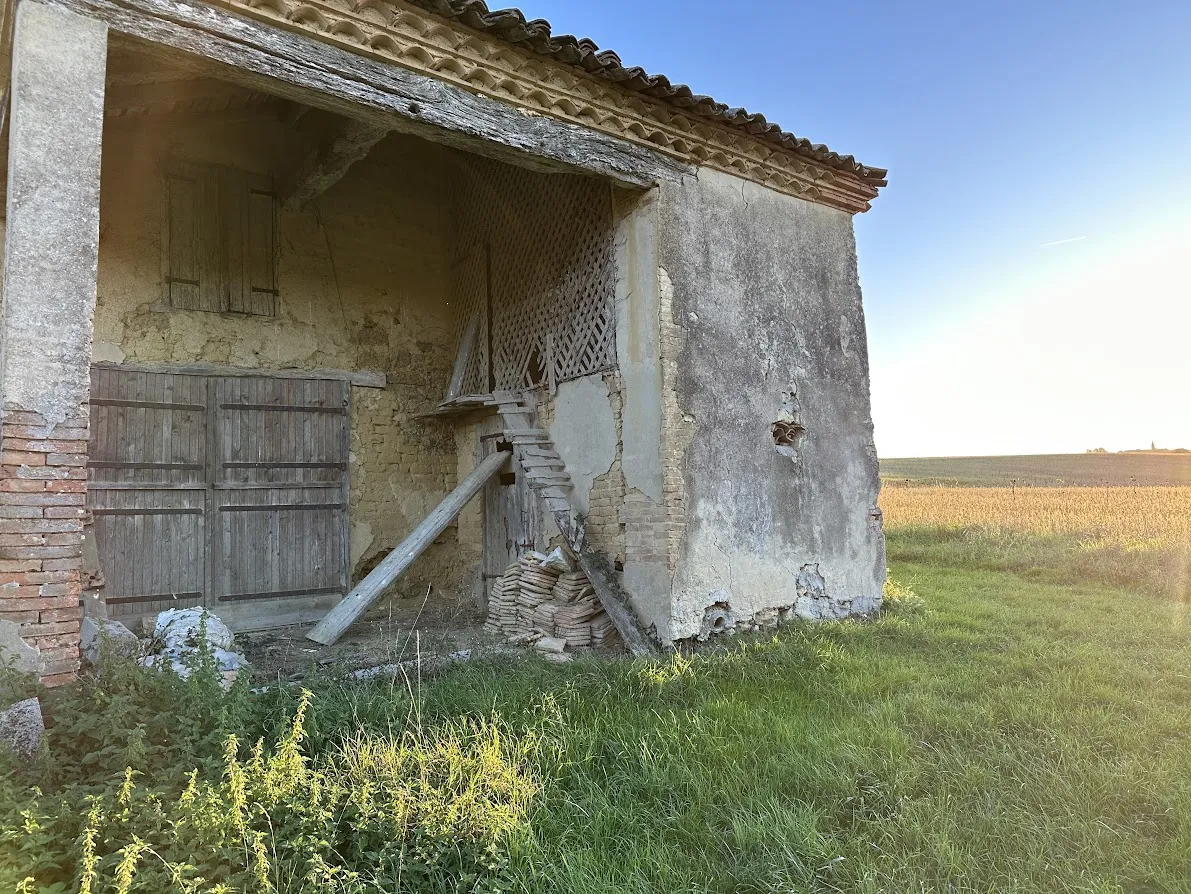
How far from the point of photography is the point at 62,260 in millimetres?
3785

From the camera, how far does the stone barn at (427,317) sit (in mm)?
4496

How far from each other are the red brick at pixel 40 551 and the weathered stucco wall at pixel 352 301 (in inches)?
155


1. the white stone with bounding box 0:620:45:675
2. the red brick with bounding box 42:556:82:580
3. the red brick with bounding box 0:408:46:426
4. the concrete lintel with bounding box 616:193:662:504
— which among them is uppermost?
the concrete lintel with bounding box 616:193:662:504

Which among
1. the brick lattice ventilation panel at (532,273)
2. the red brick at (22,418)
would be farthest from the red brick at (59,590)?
the brick lattice ventilation panel at (532,273)

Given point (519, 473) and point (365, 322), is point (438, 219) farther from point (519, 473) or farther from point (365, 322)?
point (519, 473)

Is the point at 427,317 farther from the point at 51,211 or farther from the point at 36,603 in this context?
the point at 36,603

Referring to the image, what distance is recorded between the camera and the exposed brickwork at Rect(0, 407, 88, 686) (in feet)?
11.7

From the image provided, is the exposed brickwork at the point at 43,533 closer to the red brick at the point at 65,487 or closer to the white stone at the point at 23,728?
the red brick at the point at 65,487

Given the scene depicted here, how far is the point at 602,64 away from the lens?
5.42 metres

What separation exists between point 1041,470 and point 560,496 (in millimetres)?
40873

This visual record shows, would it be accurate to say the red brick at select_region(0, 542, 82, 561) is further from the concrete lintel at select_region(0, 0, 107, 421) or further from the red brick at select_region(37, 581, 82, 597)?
the concrete lintel at select_region(0, 0, 107, 421)

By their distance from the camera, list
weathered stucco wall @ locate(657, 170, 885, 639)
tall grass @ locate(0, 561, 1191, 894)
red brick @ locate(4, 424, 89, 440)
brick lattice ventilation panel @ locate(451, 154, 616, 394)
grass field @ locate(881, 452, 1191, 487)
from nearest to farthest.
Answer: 1. tall grass @ locate(0, 561, 1191, 894)
2. red brick @ locate(4, 424, 89, 440)
3. weathered stucco wall @ locate(657, 170, 885, 639)
4. brick lattice ventilation panel @ locate(451, 154, 616, 394)
5. grass field @ locate(881, 452, 1191, 487)

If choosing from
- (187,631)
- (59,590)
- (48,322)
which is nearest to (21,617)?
(59,590)

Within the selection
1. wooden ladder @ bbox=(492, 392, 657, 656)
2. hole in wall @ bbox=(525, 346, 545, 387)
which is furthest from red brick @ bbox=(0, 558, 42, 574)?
hole in wall @ bbox=(525, 346, 545, 387)
